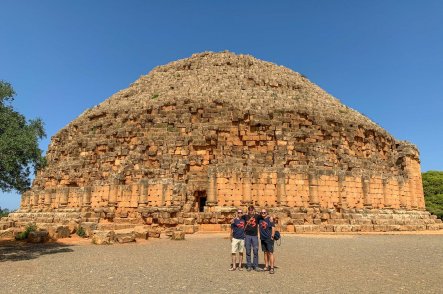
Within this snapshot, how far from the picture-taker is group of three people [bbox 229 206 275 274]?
10125 mm

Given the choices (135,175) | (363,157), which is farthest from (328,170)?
(135,175)

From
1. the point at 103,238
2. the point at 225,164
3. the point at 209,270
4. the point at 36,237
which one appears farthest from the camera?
the point at 225,164

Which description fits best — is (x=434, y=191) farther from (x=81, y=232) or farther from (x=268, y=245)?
(x=268, y=245)

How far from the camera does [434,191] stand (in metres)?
48.9

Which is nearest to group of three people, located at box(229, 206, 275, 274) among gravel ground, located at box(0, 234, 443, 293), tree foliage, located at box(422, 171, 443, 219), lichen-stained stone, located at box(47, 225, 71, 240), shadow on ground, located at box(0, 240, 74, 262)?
gravel ground, located at box(0, 234, 443, 293)

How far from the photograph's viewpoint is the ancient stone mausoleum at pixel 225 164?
927 inches

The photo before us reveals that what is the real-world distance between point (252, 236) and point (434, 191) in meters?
47.2

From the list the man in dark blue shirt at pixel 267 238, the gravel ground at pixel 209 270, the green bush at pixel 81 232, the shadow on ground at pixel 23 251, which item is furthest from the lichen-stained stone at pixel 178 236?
the man in dark blue shirt at pixel 267 238

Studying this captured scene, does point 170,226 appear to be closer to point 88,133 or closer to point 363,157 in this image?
point 88,133

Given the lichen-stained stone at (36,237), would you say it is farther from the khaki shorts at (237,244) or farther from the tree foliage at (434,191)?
the tree foliage at (434,191)

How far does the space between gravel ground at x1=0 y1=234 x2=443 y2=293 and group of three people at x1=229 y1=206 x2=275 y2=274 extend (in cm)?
50

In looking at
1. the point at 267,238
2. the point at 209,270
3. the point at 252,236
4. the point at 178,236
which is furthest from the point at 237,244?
the point at 178,236

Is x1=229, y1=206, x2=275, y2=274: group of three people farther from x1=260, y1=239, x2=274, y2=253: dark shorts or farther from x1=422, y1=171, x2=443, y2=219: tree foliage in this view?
x1=422, y1=171, x2=443, y2=219: tree foliage

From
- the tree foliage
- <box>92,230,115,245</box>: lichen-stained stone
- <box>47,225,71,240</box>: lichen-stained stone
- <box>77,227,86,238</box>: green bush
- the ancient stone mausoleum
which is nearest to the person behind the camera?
<box>92,230,115,245</box>: lichen-stained stone
